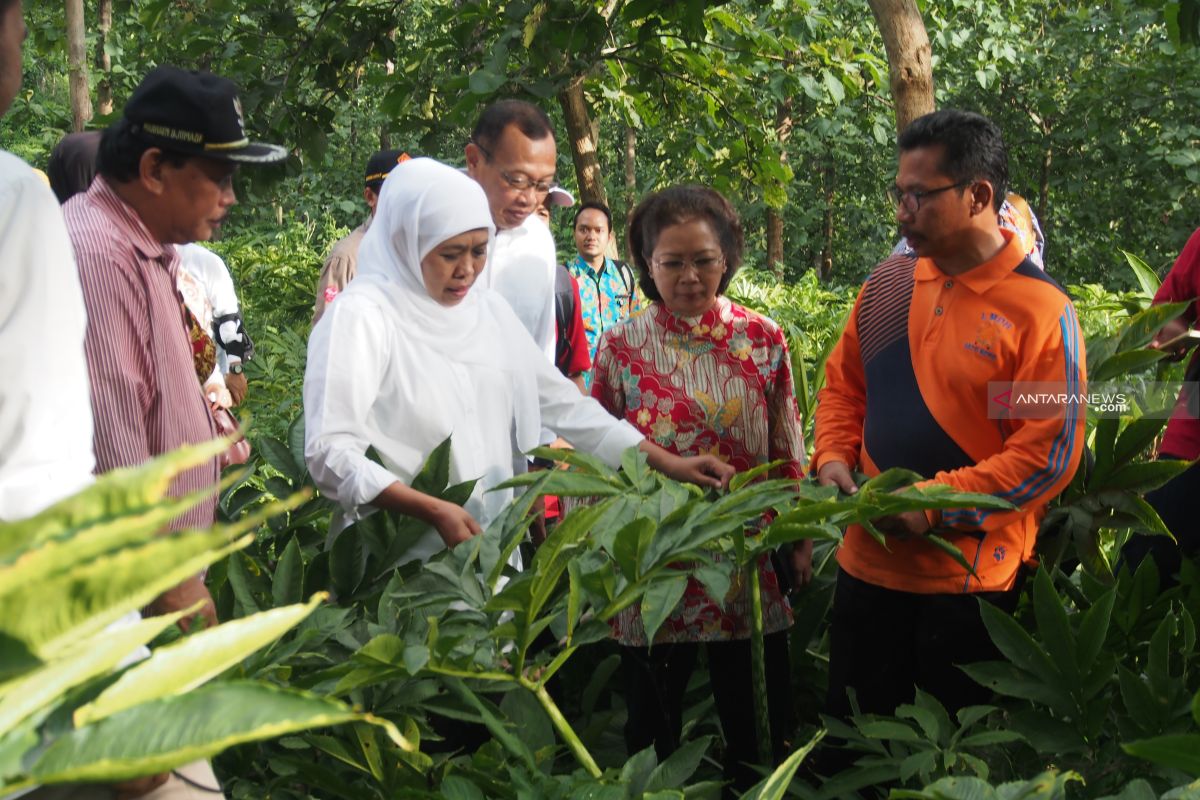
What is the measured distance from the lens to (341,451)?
2387mm

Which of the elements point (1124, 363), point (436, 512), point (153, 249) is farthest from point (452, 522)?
point (1124, 363)

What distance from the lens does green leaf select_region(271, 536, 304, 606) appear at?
1942 mm

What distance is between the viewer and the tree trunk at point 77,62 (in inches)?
344

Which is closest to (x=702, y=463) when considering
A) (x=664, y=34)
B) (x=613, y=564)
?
(x=613, y=564)

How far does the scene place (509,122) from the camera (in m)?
3.51

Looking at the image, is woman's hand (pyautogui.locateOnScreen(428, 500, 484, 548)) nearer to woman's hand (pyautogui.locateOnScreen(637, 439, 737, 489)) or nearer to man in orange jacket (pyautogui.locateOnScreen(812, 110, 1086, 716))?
woman's hand (pyautogui.locateOnScreen(637, 439, 737, 489))

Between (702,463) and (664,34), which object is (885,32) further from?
(702,463)

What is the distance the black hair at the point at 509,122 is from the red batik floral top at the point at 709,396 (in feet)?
2.73

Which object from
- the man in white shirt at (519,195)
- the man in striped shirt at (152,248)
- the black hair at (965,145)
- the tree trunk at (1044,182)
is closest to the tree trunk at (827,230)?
the tree trunk at (1044,182)

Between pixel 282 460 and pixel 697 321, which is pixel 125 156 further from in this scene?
pixel 697 321

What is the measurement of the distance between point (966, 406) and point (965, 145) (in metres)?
0.53

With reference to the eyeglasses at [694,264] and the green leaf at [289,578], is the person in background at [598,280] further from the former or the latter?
the green leaf at [289,578]

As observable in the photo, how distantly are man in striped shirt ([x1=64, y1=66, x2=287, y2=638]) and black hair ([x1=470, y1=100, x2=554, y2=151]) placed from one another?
1.24m

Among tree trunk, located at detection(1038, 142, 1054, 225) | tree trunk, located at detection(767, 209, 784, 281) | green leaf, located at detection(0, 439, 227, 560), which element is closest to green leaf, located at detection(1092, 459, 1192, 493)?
green leaf, located at detection(0, 439, 227, 560)
